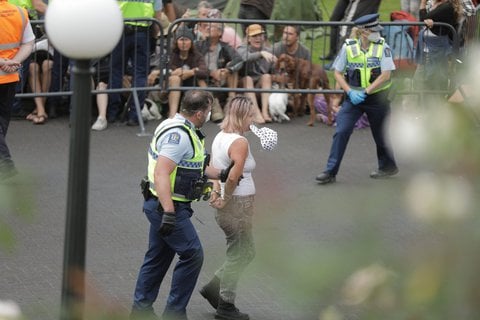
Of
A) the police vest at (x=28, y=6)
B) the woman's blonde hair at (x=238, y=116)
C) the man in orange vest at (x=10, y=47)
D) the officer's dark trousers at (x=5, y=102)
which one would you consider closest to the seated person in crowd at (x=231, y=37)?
the police vest at (x=28, y=6)

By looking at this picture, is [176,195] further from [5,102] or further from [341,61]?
[341,61]

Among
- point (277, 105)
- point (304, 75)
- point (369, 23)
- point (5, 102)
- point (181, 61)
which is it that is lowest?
point (277, 105)

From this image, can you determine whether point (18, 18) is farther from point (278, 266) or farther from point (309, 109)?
point (278, 266)

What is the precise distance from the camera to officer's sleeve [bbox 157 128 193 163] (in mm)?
6559

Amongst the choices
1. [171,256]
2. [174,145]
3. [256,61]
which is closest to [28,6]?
[256,61]

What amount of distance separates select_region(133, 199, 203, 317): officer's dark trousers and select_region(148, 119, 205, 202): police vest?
0.09m

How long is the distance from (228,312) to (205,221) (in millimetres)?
2386

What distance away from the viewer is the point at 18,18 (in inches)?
399

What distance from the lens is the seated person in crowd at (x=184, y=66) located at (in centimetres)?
1291

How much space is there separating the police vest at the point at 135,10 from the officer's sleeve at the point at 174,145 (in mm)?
6238

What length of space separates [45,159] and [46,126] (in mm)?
1612

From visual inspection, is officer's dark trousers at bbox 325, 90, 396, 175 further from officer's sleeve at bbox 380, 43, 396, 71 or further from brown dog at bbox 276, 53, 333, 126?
brown dog at bbox 276, 53, 333, 126

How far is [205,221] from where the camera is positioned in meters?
9.53

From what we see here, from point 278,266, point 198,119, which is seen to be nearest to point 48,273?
point 198,119
